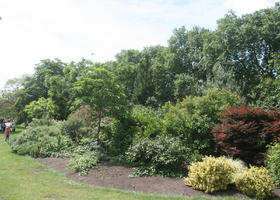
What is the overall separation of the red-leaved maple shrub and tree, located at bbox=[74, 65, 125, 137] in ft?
17.0

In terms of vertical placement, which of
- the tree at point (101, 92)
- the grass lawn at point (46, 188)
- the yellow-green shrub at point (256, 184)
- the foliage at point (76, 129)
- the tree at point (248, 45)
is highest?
the tree at point (248, 45)

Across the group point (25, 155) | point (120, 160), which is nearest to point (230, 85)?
point (120, 160)

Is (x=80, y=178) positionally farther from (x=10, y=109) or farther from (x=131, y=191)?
(x=10, y=109)

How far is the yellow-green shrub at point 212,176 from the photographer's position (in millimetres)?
5629

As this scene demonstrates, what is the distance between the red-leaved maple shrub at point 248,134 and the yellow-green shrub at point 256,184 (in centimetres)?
149

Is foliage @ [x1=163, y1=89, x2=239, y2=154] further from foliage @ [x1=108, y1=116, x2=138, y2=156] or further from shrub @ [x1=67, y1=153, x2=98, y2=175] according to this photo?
shrub @ [x1=67, y1=153, x2=98, y2=175]

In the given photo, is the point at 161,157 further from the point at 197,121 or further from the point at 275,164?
the point at 275,164

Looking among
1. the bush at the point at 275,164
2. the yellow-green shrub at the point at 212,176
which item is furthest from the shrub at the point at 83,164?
the bush at the point at 275,164

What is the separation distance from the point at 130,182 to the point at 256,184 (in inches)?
137

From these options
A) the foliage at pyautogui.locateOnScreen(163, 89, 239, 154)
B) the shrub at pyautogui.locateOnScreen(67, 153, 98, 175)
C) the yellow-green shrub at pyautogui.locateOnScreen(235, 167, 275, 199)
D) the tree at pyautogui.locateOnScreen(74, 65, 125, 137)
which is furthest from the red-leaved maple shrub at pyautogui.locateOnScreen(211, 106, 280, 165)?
the tree at pyautogui.locateOnScreen(74, 65, 125, 137)

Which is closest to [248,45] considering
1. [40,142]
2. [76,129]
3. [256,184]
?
[76,129]

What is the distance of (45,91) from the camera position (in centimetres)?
3123

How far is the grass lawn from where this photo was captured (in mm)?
5207

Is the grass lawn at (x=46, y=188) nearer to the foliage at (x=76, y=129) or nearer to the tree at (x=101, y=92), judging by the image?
the tree at (x=101, y=92)
